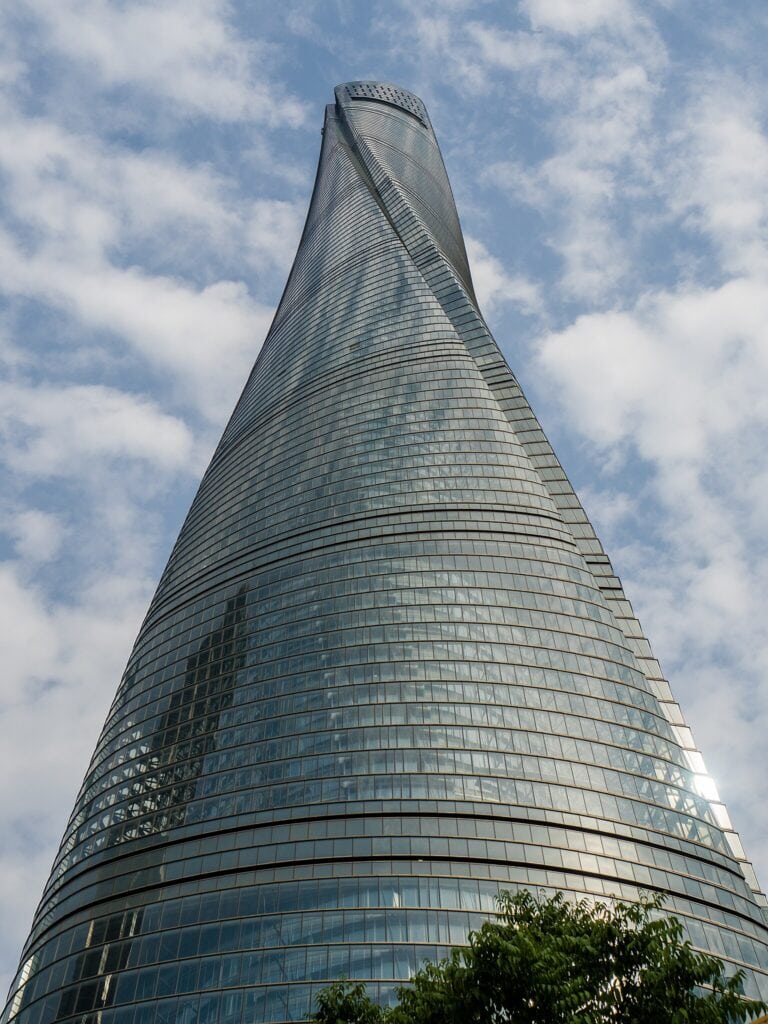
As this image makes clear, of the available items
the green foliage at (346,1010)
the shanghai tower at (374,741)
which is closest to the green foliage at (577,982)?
the green foliage at (346,1010)

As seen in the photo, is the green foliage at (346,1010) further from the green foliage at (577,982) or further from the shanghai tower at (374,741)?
the shanghai tower at (374,741)

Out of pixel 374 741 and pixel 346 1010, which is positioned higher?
pixel 374 741

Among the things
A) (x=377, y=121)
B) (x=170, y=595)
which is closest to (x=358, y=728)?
(x=170, y=595)

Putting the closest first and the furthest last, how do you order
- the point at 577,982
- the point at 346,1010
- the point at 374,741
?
1. the point at 577,982
2. the point at 346,1010
3. the point at 374,741

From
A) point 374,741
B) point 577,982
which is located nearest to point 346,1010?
point 577,982

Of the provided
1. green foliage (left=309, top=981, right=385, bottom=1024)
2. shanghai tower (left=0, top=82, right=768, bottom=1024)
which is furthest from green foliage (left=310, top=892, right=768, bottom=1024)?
shanghai tower (left=0, top=82, right=768, bottom=1024)

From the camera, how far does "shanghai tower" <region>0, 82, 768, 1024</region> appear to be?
2013 inches

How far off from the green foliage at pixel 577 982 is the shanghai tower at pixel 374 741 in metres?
20.0

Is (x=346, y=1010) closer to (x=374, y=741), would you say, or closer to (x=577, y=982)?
(x=577, y=982)

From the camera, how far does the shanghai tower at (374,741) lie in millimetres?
51125

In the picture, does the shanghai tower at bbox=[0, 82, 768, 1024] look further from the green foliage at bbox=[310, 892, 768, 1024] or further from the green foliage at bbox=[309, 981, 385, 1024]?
the green foliage at bbox=[310, 892, 768, 1024]

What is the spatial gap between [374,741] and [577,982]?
43.4 meters

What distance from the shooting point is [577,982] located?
55.9 feet

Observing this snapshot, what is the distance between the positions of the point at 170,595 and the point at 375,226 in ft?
194
